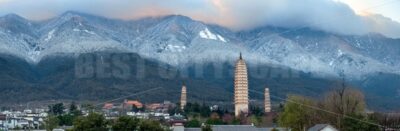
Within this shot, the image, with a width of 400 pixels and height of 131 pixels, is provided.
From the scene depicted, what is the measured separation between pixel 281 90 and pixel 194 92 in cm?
2412

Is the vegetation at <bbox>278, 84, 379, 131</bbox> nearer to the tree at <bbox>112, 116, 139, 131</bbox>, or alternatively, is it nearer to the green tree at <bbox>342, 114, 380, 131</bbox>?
the green tree at <bbox>342, 114, 380, 131</bbox>

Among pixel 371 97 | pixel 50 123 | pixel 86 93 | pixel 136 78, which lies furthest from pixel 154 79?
pixel 50 123

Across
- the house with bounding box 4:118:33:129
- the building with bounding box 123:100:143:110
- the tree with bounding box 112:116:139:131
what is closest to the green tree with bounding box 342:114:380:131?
the tree with bounding box 112:116:139:131

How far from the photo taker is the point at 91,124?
55.5m

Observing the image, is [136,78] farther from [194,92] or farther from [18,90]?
[18,90]

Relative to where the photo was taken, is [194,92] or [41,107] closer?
[41,107]

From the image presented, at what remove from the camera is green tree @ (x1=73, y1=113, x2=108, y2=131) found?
5531 centimetres

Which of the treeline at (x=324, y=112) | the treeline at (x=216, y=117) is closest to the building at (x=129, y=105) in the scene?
the treeline at (x=216, y=117)

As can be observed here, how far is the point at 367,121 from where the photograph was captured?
206 ft

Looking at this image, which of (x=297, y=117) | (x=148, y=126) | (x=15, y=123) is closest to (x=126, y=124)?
(x=148, y=126)

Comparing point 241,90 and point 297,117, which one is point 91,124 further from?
point 241,90

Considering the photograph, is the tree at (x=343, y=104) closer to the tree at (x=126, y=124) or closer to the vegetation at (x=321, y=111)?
the vegetation at (x=321, y=111)

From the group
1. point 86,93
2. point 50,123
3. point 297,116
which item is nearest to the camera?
point 297,116

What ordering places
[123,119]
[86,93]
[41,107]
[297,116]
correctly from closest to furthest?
[123,119], [297,116], [41,107], [86,93]
